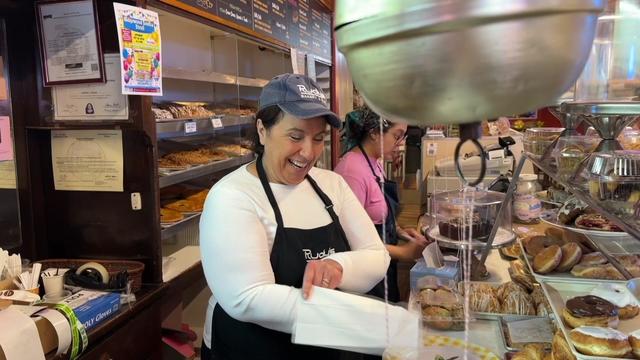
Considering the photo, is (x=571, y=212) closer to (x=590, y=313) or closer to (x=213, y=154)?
(x=590, y=313)

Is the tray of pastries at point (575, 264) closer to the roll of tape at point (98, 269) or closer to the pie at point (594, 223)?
the pie at point (594, 223)

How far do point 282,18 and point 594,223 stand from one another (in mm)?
2709

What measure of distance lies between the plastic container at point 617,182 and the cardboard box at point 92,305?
1.56 metres

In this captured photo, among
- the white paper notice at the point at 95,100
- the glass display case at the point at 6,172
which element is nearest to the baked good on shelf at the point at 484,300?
the white paper notice at the point at 95,100

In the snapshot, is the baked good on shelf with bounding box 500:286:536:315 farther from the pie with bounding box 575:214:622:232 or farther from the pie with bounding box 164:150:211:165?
the pie with bounding box 164:150:211:165

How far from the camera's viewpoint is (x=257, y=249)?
1363 mm

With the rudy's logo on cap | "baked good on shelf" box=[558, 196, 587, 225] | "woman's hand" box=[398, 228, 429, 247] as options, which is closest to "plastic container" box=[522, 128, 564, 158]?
"baked good on shelf" box=[558, 196, 587, 225]

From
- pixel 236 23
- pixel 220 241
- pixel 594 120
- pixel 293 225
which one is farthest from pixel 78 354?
pixel 236 23

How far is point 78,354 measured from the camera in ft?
5.14

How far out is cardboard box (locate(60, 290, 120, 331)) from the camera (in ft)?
5.29

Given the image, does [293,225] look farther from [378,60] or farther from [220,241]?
[378,60]

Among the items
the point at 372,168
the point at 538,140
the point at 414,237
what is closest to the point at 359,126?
the point at 372,168

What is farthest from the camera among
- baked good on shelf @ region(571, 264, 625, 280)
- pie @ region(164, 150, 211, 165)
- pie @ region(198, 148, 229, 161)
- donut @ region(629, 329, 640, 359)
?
pie @ region(198, 148, 229, 161)

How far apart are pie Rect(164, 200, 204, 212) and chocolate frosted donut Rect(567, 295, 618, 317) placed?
2.02 metres
